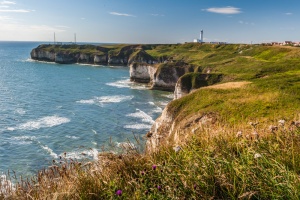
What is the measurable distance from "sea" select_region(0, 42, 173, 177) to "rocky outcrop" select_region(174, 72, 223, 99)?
5.70 m

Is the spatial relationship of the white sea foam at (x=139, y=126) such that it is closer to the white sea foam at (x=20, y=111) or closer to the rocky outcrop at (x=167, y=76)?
the white sea foam at (x=20, y=111)

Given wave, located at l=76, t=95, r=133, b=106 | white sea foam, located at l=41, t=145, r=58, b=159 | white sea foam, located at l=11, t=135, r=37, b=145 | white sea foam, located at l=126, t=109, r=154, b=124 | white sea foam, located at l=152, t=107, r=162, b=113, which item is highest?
wave, located at l=76, t=95, r=133, b=106

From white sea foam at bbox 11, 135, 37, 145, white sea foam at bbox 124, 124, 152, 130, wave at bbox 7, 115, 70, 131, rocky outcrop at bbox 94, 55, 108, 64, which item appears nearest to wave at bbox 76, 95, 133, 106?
wave at bbox 7, 115, 70, 131

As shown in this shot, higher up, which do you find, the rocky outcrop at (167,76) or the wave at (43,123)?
the rocky outcrop at (167,76)

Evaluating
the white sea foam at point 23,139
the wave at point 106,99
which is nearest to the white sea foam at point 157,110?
the wave at point 106,99

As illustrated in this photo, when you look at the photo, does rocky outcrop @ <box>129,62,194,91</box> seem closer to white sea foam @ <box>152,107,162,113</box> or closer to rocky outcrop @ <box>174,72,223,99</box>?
rocky outcrop @ <box>174,72,223,99</box>

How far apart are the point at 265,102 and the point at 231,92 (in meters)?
7.52

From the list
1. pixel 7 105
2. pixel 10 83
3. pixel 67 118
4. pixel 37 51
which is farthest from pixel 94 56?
pixel 67 118

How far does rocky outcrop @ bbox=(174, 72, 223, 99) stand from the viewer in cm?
6386

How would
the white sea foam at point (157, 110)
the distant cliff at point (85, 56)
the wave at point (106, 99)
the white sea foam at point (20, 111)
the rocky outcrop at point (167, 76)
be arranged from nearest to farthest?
the white sea foam at point (20, 111)
the white sea foam at point (157, 110)
the wave at point (106, 99)
the rocky outcrop at point (167, 76)
the distant cliff at point (85, 56)

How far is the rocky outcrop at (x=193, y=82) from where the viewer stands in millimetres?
63862

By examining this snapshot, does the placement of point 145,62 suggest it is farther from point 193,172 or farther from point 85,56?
point 193,172

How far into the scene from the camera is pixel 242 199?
5.32 m

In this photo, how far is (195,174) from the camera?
20.2 ft
